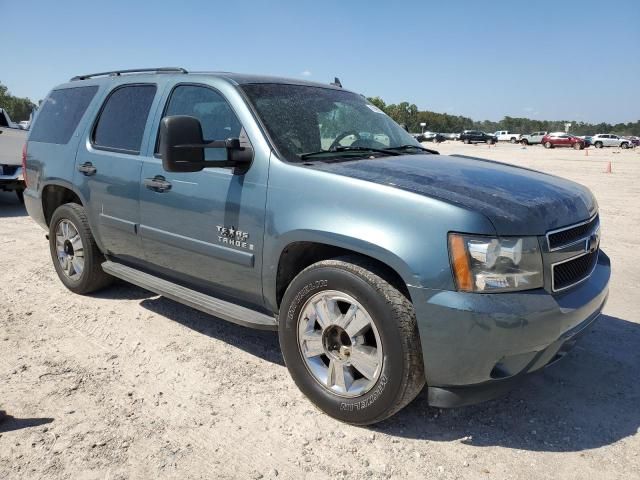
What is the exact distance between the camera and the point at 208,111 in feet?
11.5

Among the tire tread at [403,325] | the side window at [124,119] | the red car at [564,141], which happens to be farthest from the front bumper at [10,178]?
the red car at [564,141]

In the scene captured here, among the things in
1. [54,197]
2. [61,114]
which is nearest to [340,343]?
[54,197]

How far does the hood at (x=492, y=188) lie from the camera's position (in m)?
2.46

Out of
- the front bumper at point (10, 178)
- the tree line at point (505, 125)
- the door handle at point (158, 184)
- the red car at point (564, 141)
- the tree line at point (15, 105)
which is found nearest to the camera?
the door handle at point (158, 184)

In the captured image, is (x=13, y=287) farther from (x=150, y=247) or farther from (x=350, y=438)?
(x=350, y=438)

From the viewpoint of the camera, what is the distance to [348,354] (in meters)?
2.78

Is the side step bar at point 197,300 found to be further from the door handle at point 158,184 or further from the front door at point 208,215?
the door handle at point 158,184

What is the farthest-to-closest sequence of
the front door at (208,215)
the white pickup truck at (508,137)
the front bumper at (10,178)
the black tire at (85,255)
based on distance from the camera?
the white pickup truck at (508,137) < the front bumper at (10,178) < the black tire at (85,255) < the front door at (208,215)

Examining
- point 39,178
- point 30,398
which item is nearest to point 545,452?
point 30,398

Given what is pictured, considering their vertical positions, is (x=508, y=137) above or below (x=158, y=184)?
above

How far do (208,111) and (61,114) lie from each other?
2.22 metres

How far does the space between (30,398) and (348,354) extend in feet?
6.23

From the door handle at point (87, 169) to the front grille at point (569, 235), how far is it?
136 inches

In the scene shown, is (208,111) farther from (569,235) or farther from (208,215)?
(569,235)
